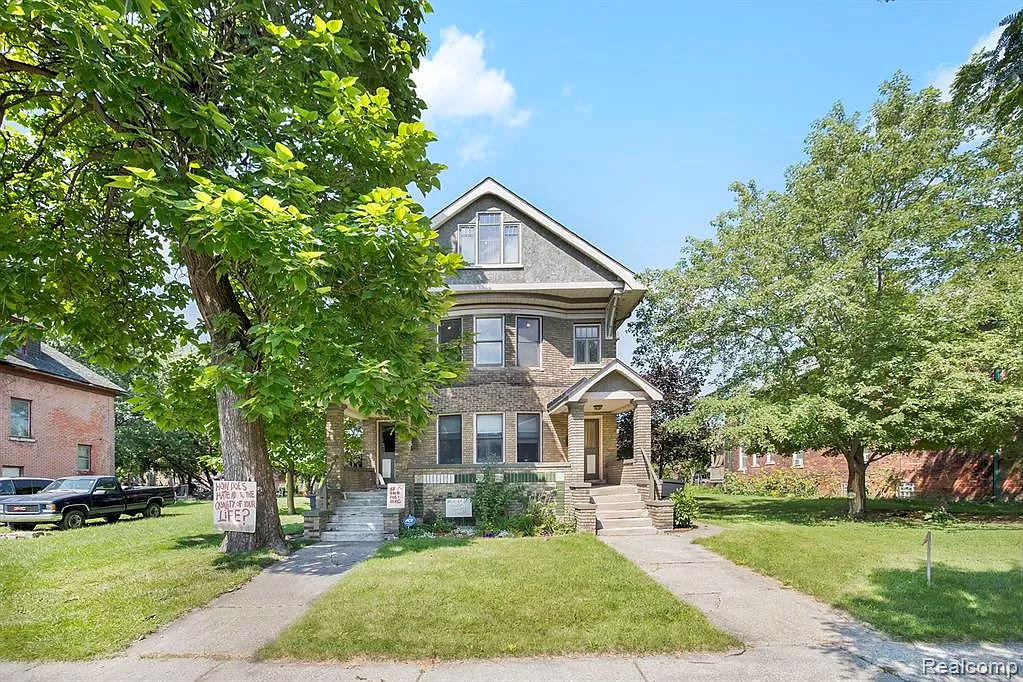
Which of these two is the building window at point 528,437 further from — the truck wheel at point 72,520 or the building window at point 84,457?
the building window at point 84,457

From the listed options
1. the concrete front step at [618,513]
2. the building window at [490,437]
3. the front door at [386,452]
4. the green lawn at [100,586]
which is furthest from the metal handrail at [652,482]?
the green lawn at [100,586]

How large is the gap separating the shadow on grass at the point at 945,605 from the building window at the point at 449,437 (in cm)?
1178

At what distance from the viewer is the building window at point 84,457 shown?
31.2 meters

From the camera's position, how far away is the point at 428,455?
19.6m

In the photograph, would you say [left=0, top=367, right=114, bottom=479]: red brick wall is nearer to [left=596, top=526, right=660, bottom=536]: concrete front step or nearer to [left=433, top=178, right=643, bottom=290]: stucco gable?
[left=433, top=178, right=643, bottom=290]: stucco gable

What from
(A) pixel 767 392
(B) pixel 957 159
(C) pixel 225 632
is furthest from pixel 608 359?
(C) pixel 225 632

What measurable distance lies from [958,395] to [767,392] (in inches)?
203

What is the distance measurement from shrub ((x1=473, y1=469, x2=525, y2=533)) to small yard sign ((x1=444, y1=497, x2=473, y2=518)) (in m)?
0.16

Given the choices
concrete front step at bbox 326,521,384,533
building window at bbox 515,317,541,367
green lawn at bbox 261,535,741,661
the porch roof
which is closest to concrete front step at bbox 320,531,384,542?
concrete front step at bbox 326,521,384,533

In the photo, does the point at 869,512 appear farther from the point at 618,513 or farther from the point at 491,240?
the point at 491,240

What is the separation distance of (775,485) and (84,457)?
3521cm

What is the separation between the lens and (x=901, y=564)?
38.2 feet

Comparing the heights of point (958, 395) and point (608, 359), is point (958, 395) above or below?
below

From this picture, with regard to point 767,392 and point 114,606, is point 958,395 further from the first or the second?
point 114,606
